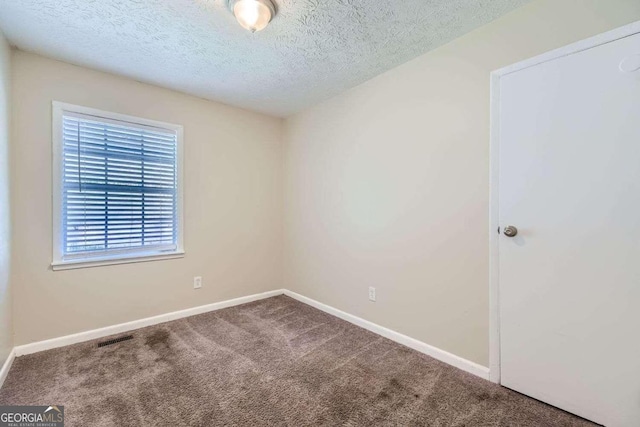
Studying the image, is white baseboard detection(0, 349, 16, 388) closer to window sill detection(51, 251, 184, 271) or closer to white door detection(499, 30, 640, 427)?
window sill detection(51, 251, 184, 271)

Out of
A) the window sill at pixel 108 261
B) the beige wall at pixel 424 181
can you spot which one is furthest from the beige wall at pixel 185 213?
the beige wall at pixel 424 181

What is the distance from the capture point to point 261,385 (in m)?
1.78

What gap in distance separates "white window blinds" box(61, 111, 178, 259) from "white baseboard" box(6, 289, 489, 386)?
27.1 inches

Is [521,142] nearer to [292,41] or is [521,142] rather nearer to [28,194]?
[292,41]

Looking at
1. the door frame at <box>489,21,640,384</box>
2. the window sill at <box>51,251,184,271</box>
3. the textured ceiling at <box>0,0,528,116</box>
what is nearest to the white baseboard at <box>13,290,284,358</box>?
the window sill at <box>51,251,184,271</box>

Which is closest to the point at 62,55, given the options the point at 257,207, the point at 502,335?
the point at 257,207

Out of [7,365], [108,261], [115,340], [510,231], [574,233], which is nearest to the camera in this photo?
[574,233]

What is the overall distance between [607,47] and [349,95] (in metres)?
1.87

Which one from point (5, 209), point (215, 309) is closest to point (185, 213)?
point (215, 309)

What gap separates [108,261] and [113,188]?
0.68 metres

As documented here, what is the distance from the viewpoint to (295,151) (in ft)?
11.5

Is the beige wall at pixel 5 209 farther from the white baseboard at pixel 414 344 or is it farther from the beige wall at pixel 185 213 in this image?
the white baseboard at pixel 414 344

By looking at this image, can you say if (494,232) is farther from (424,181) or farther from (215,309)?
(215,309)

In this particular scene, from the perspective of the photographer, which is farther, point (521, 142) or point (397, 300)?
point (397, 300)
